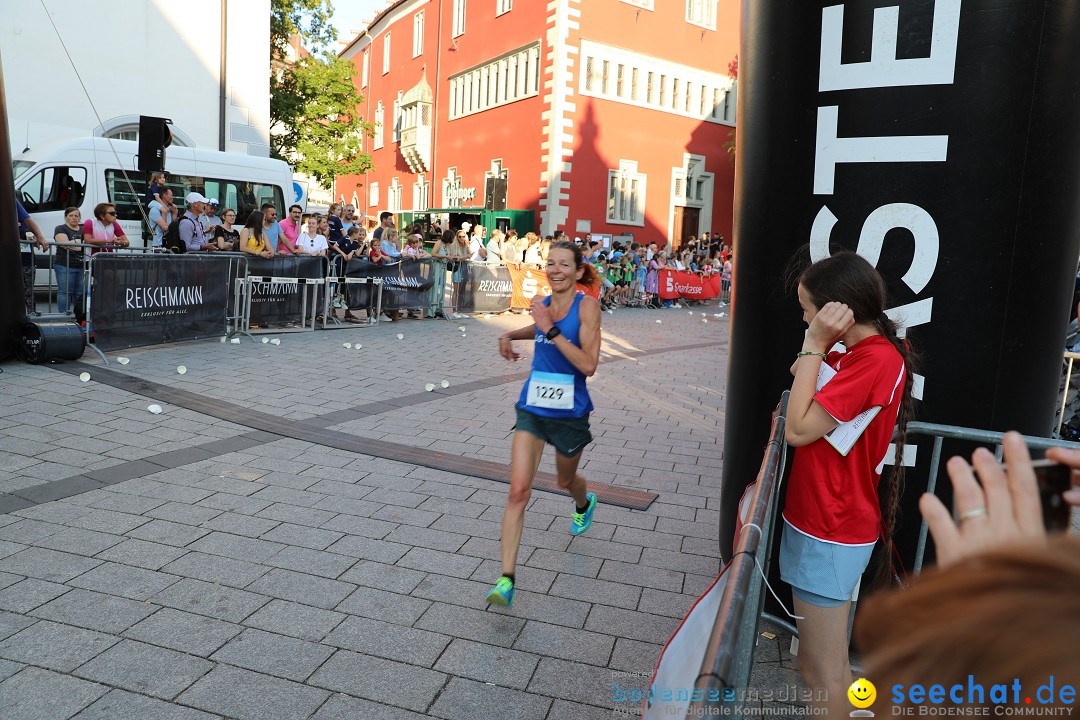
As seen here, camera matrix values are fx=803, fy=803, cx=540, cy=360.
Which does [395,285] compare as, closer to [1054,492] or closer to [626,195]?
[1054,492]

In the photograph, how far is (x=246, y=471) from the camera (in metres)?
5.77

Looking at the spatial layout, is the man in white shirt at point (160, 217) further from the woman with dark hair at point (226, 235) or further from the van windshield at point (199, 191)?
the van windshield at point (199, 191)

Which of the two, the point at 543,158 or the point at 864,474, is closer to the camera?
the point at 864,474

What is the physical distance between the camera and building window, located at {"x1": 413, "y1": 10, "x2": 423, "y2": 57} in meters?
42.9

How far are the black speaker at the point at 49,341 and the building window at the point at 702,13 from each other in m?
30.3

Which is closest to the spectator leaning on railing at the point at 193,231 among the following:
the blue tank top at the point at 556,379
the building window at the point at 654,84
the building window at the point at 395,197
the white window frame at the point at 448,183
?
the blue tank top at the point at 556,379

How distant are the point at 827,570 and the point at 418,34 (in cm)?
4522

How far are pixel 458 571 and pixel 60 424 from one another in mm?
4381

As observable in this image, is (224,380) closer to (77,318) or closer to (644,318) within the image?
(77,318)

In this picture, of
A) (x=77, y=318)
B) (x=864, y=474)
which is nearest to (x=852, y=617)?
(x=864, y=474)

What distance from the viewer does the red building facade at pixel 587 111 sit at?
30.9 metres

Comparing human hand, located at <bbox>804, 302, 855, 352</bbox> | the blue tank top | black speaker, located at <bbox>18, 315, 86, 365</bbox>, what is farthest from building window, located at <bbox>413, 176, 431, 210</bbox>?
human hand, located at <bbox>804, 302, 855, 352</bbox>

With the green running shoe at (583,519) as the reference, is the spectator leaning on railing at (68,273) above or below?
above

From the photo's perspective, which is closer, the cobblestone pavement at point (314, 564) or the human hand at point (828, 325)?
the human hand at point (828, 325)
